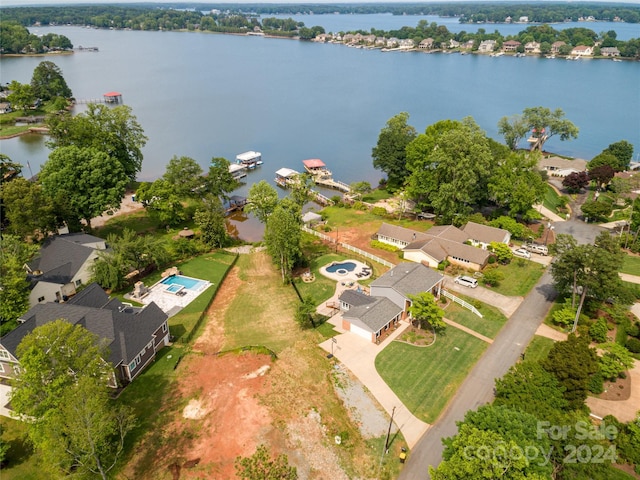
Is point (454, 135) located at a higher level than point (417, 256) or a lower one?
higher

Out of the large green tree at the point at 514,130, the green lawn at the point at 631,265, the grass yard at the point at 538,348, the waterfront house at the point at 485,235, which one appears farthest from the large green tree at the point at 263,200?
the large green tree at the point at 514,130

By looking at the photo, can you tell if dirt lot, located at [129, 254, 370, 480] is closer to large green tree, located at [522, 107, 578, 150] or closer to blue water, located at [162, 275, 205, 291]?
blue water, located at [162, 275, 205, 291]

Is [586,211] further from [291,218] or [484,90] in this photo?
[484,90]

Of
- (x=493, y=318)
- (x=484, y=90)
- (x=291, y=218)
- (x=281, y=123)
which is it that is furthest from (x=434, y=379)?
(x=484, y=90)

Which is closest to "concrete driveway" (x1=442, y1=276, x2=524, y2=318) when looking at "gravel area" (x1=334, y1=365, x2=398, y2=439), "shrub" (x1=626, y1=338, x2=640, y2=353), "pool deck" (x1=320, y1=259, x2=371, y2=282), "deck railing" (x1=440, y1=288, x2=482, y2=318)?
"deck railing" (x1=440, y1=288, x2=482, y2=318)

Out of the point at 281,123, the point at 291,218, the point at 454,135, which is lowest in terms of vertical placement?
→ the point at 281,123

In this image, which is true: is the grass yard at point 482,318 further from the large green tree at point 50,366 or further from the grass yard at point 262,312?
the large green tree at point 50,366

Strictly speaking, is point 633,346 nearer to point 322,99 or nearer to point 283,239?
point 283,239
